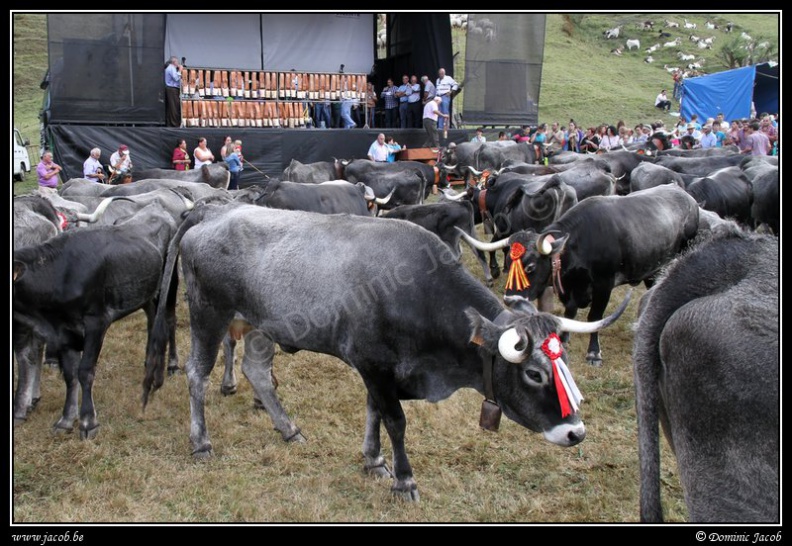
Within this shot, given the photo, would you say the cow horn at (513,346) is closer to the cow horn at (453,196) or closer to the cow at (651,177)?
the cow horn at (453,196)

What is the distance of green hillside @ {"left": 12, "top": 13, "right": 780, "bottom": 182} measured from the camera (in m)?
38.4

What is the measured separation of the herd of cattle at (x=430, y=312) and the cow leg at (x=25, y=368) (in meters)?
0.02

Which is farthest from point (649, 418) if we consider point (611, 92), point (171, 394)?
point (611, 92)

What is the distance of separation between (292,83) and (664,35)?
43.0 m

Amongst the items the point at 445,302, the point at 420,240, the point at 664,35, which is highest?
the point at 664,35

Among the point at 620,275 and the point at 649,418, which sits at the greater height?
the point at 649,418

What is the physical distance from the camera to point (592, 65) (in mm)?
50250

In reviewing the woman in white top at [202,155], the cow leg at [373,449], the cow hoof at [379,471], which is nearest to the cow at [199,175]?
the woman in white top at [202,155]

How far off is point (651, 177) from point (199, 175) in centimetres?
1009

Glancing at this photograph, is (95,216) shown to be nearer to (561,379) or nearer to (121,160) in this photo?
(561,379)

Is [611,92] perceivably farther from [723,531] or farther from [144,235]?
[723,531]

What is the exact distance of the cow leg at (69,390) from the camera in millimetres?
6047

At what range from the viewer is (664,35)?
5600 cm

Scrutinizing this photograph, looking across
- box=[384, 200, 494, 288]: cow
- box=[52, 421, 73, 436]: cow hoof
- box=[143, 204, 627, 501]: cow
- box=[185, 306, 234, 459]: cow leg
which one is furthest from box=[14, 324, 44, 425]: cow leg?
box=[384, 200, 494, 288]: cow
